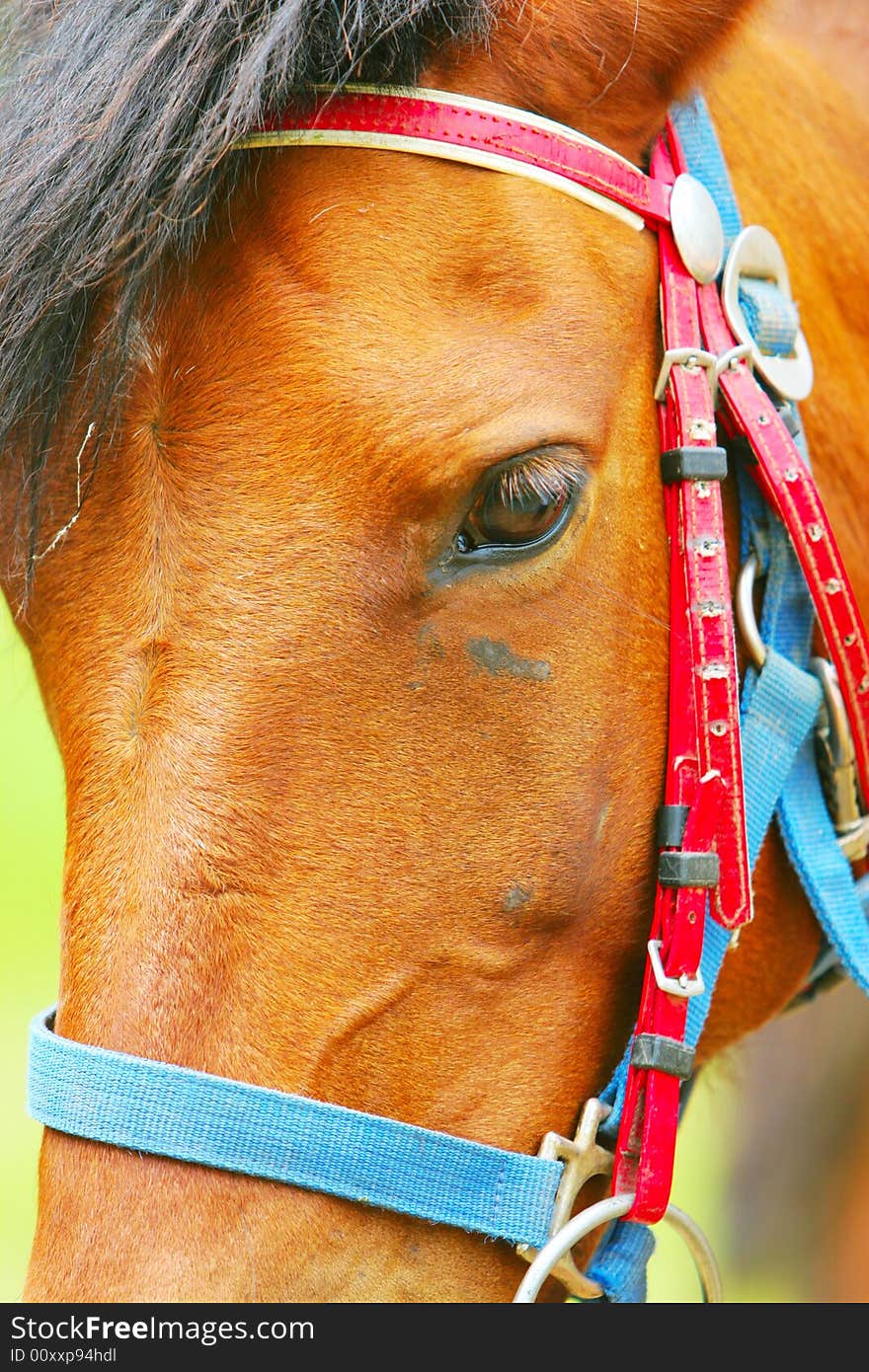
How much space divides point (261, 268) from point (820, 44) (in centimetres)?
118

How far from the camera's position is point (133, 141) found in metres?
1.23

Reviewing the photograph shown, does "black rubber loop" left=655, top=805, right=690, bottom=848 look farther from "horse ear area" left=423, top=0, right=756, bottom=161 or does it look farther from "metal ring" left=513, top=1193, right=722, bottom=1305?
"horse ear area" left=423, top=0, right=756, bottom=161

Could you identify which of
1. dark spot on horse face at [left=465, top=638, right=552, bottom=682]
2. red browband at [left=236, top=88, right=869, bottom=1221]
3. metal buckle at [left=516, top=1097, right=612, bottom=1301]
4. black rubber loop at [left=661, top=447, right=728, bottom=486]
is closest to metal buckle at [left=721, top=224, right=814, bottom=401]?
red browband at [left=236, top=88, right=869, bottom=1221]

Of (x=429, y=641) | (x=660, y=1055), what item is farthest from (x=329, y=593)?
(x=660, y=1055)

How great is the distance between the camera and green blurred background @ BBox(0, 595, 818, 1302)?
375 cm

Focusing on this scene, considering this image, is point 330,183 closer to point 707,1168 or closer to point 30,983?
point 707,1168

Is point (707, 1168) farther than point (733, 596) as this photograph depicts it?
Yes

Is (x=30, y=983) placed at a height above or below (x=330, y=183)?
below

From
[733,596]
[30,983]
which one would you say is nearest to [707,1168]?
[30,983]

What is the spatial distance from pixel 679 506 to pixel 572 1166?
67cm

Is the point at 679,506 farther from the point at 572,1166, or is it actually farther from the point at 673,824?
the point at 572,1166

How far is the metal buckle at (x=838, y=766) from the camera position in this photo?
57.9 inches

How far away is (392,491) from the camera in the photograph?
1.18 metres

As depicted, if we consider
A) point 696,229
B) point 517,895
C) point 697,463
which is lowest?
point 517,895
